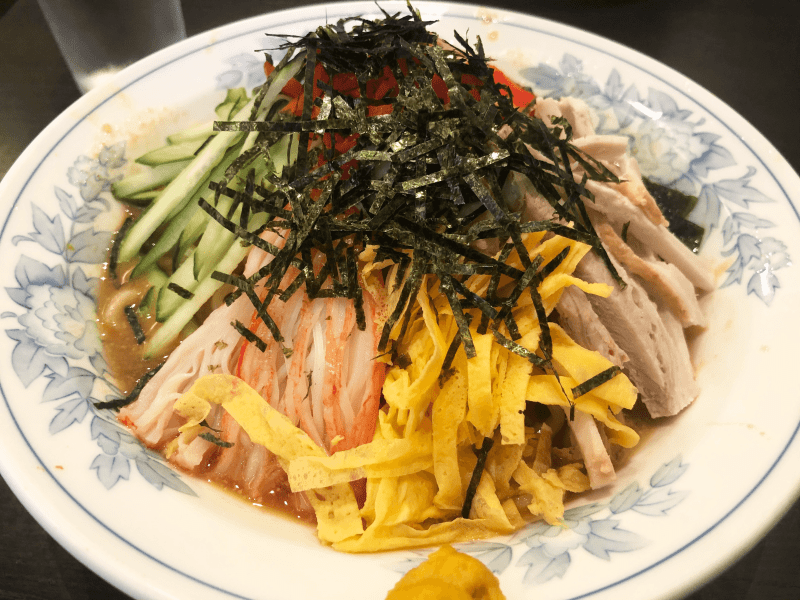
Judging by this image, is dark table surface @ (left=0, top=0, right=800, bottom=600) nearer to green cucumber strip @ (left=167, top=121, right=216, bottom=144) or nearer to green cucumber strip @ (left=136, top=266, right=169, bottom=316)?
green cucumber strip @ (left=167, top=121, right=216, bottom=144)

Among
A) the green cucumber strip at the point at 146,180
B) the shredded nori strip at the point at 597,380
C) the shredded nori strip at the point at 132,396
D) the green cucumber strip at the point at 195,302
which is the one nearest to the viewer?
the shredded nori strip at the point at 597,380

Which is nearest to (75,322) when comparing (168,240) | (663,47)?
(168,240)

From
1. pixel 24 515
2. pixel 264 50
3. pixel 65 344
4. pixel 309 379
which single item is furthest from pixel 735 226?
pixel 24 515

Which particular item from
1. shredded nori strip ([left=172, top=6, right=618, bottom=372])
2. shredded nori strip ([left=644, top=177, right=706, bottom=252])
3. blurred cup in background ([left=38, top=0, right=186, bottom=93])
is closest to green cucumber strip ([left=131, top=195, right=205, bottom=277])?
shredded nori strip ([left=172, top=6, right=618, bottom=372])

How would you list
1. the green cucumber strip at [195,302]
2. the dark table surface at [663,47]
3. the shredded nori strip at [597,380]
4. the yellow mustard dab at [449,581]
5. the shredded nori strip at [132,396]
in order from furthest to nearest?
the dark table surface at [663,47]
the green cucumber strip at [195,302]
the shredded nori strip at [132,396]
the shredded nori strip at [597,380]
the yellow mustard dab at [449,581]

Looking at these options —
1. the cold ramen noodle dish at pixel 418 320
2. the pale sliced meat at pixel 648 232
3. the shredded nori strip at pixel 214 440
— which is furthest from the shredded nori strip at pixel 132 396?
the pale sliced meat at pixel 648 232

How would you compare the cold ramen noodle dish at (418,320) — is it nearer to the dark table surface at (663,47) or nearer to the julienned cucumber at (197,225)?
the julienned cucumber at (197,225)
